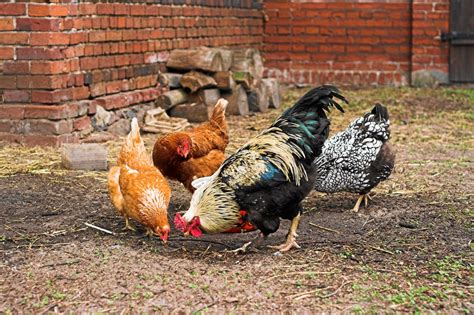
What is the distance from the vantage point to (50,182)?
7.43 m

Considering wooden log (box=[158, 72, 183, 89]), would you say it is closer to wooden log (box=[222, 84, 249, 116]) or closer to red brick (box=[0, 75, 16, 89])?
wooden log (box=[222, 84, 249, 116])

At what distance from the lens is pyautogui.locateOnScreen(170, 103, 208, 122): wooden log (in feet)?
36.4

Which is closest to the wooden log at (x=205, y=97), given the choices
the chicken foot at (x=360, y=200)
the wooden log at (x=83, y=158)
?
the wooden log at (x=83, y=158)

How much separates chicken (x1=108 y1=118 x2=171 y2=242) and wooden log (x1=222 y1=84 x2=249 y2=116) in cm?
569

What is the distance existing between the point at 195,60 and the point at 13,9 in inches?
129

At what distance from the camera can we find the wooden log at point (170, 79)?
11281 mm

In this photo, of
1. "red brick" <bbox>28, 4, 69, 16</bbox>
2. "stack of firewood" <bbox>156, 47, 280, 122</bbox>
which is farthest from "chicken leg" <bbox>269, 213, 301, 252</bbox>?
"stack of firewood" <bbox>156, 47, 280, 122</bbox>

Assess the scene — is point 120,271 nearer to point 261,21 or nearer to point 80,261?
point 80,261

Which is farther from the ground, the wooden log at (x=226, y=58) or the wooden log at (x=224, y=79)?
the wooden log at (x=226, y=58)

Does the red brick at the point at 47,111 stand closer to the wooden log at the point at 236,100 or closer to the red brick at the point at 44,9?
the red brick at the point at 44,9

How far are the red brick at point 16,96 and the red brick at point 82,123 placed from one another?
595mm

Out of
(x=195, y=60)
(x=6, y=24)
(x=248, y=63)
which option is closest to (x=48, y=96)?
(x=6, y=24)

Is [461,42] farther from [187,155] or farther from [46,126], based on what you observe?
[187,155]

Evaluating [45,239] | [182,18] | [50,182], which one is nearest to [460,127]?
[182,18]
